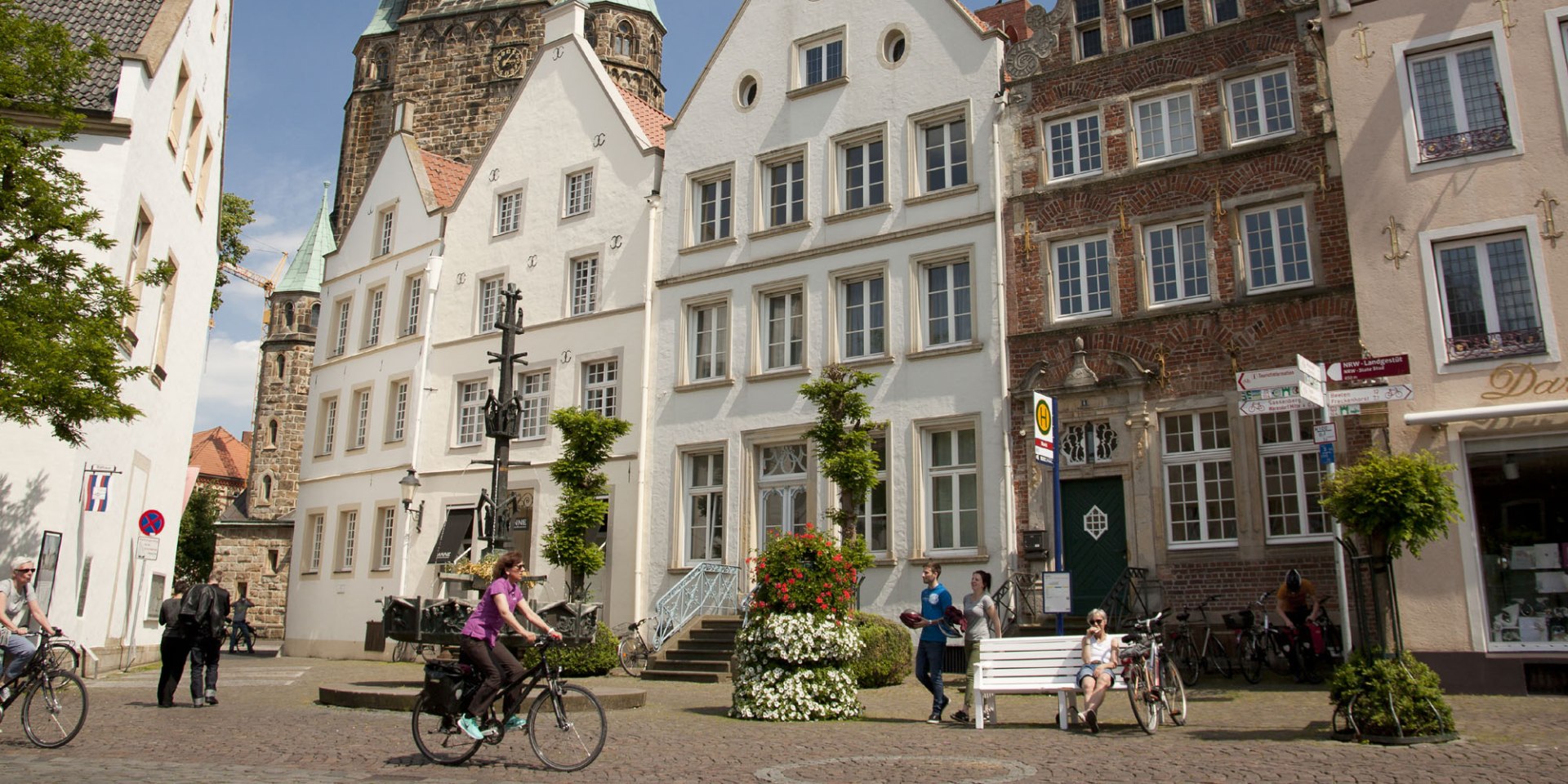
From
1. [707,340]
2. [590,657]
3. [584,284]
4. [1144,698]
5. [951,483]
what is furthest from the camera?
[584,284]

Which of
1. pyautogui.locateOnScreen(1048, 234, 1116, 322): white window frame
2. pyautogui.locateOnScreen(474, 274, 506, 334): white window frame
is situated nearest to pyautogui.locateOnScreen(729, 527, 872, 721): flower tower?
pyautogui.locateOnScreen(1048, 234, 1116, 322): white window frame

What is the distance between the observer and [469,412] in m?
27.7

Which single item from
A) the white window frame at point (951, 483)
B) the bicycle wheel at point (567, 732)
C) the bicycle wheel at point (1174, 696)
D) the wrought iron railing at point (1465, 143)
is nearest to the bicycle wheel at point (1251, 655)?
the bicycle wheel at point (1174, 696)

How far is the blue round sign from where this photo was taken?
19453 mm

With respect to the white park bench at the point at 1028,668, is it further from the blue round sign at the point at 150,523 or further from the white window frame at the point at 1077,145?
the blue round sign at the point at 150,523

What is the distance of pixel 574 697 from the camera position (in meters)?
8.90

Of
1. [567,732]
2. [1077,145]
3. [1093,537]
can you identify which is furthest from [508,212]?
[567,732]

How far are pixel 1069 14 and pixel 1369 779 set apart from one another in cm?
1493

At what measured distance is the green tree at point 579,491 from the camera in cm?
2086

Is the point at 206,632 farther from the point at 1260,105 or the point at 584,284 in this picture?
the point at 1260,105

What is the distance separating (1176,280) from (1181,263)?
10.6 inches

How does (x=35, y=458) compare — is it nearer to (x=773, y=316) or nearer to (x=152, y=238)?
(x=152, y=238)

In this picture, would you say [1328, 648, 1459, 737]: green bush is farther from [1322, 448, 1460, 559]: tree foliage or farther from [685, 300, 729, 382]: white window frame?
[685, 300, 729, 382]: white window frame

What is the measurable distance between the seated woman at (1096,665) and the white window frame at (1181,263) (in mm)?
8262
